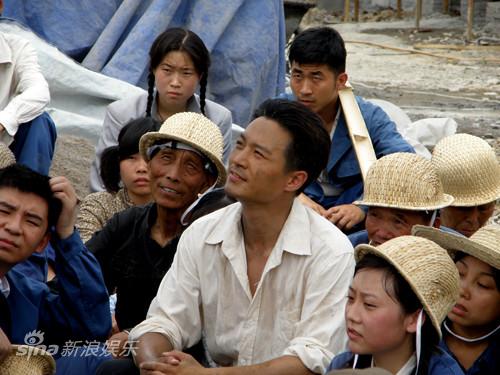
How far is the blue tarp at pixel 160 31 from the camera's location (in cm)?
747

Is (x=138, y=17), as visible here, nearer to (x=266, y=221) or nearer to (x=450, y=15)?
(x=266, y=221)

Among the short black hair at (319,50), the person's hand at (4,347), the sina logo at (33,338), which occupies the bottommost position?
the sina logo at (33,338)

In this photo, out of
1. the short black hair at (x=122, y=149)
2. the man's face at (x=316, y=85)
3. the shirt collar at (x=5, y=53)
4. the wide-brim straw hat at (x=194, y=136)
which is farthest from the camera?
the shirt collar at (x=5, y=53)

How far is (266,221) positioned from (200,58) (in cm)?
219

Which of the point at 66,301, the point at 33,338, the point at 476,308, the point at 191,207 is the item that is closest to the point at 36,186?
the point at 66,301

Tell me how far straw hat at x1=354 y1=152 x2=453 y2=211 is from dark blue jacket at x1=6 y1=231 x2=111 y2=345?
112 cm

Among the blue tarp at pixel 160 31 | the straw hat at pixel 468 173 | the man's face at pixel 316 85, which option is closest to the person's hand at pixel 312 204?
the man's face at pixel 316 85

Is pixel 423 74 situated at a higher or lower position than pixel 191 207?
lower

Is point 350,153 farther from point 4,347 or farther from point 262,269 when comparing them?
point 4,347

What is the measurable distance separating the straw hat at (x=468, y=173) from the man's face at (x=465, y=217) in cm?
6

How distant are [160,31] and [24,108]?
233 centimetres

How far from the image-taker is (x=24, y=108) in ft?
17.5

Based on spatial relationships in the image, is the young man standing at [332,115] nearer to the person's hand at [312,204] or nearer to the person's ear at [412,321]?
the person's hand at [312,204]

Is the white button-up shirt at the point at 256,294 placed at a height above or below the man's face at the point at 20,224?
below
